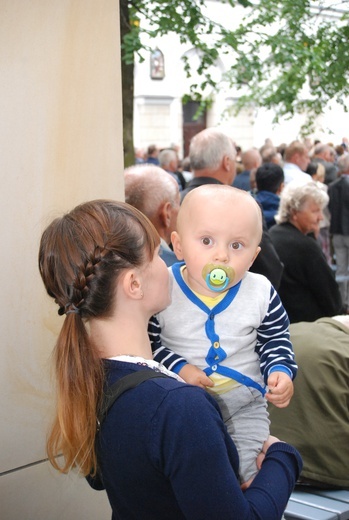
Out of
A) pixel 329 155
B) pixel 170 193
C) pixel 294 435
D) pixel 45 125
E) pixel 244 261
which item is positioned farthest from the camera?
pixel 329 155

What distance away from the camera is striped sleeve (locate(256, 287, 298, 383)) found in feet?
6.97

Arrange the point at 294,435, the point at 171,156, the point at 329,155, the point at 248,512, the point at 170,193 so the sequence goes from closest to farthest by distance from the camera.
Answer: the point at 248,512 → the point at 294,435 → the point at 170,193 → the point at 171,156 → the point at 329,155

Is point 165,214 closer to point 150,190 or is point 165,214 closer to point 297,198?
point 150,190

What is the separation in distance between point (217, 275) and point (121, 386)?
0.43 metres

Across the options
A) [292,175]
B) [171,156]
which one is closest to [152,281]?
[292,175]

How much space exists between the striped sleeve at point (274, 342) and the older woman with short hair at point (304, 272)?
11.2ft

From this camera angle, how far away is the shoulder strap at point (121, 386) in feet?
5.54

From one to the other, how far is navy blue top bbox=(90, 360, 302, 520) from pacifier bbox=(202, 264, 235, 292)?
0.34m

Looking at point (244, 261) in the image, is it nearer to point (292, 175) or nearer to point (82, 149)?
point (82, 149)

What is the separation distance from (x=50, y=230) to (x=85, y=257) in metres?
0.12

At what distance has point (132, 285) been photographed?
1805mm

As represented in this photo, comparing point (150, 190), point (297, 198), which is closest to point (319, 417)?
point (150, 190)

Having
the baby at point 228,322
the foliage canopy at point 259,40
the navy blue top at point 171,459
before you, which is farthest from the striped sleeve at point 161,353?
the foliage canopy at point 259,40

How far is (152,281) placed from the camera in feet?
6.05
